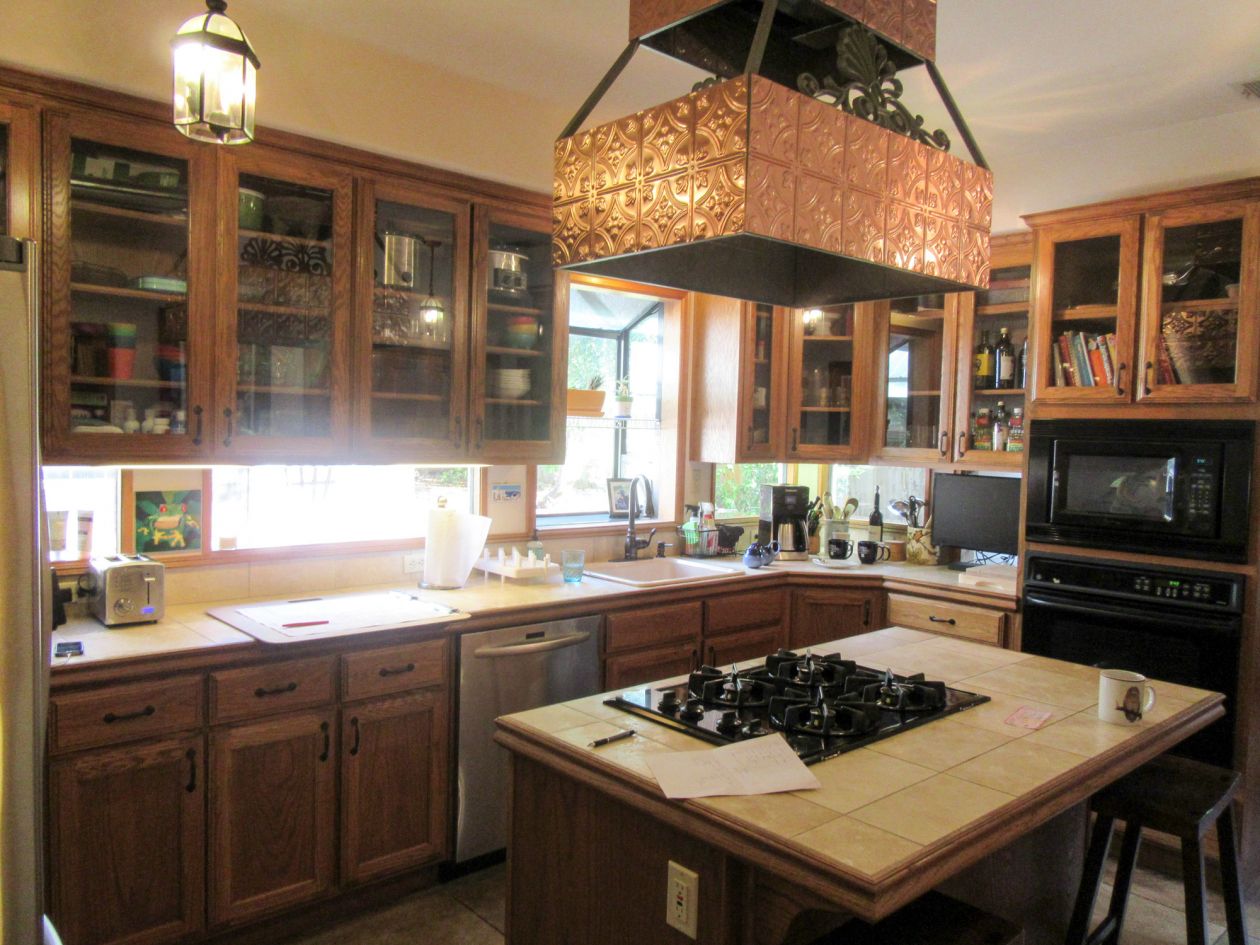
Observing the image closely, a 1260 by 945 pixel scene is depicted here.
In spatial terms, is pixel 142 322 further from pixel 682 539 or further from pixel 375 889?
pixel 682 539

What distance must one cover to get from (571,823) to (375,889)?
1362mm

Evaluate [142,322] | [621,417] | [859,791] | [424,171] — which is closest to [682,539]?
[621,417]

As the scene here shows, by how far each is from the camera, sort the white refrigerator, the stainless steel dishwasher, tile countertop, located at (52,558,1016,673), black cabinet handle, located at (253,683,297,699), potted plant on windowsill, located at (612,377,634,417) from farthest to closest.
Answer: potted plant on windowsill, located at (612,377,634,417)
the stainless steel dishwasher
black cabinet handle, located at (253,683,297,699)
tile countertop, located at (52,558,1016,673)
the white refrigerator

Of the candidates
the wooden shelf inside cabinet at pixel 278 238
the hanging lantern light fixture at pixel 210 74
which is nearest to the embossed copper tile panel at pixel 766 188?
the hanging lantern light fixture at pixel 210 74

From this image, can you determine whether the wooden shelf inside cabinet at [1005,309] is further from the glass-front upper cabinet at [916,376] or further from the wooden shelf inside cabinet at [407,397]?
the wooden shelf inside cabinet at [407,397]

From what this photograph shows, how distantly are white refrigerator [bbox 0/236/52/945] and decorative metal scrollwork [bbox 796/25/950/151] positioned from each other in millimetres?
1354

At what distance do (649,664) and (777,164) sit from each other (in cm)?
239

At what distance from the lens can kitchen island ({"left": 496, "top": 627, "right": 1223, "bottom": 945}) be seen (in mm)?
1405

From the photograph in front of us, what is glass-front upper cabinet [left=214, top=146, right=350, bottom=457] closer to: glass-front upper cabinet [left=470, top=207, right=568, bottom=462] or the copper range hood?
glass-front upper cabinet [left=470, top=207, right=568, bottom=462]

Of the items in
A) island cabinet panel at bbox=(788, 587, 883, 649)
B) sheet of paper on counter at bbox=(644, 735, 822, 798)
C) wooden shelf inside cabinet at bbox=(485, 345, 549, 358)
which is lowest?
island cabinet panel at bbox=(788, 587, 883, 649)

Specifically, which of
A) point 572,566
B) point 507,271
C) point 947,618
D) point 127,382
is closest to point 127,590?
point 127,382

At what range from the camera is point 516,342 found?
11.4 feet

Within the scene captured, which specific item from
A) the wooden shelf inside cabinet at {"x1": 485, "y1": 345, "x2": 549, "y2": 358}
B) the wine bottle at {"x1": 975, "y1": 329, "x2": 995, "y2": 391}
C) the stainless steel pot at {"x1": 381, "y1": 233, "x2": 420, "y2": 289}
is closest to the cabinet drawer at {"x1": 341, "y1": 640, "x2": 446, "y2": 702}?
the wooden shelf inside cabinet at {"x1": 485, "y1": 345, "x2": 549, "y2": 358}

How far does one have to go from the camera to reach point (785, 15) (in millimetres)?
A: 1854
